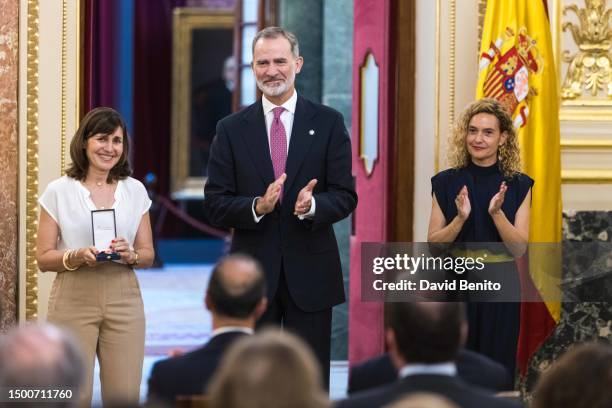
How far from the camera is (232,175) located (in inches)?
181

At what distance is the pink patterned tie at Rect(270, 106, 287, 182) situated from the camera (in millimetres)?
4617

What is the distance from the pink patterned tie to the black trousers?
457mm

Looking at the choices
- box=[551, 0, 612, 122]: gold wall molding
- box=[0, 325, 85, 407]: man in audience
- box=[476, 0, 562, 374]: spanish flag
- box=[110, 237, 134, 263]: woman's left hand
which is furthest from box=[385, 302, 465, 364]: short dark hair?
box=[551, 0, 612, 122]: gold wall molding

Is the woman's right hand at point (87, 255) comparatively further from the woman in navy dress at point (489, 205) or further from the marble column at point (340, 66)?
the marble column at point (340, 66)

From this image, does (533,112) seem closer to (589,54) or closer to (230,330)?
(589,54)

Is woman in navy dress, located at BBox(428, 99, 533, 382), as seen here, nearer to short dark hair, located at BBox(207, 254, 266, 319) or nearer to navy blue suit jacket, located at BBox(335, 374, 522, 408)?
short dark hair, located at BBox(207, 254, 266, 319)

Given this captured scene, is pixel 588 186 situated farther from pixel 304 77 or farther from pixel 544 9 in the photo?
pixel 304 77

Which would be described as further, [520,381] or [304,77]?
[304,77]

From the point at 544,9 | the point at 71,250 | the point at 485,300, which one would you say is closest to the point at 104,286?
the point at 71,250

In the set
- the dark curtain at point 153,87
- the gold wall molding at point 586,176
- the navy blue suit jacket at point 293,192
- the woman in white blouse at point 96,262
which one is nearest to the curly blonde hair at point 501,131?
the navy blue suit jacket at point 293,192

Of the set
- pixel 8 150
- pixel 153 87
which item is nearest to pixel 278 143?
pixel 8 150

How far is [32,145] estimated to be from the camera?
19.0 ft

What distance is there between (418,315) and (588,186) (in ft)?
12.3

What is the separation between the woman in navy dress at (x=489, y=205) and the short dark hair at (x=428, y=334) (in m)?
2.27
